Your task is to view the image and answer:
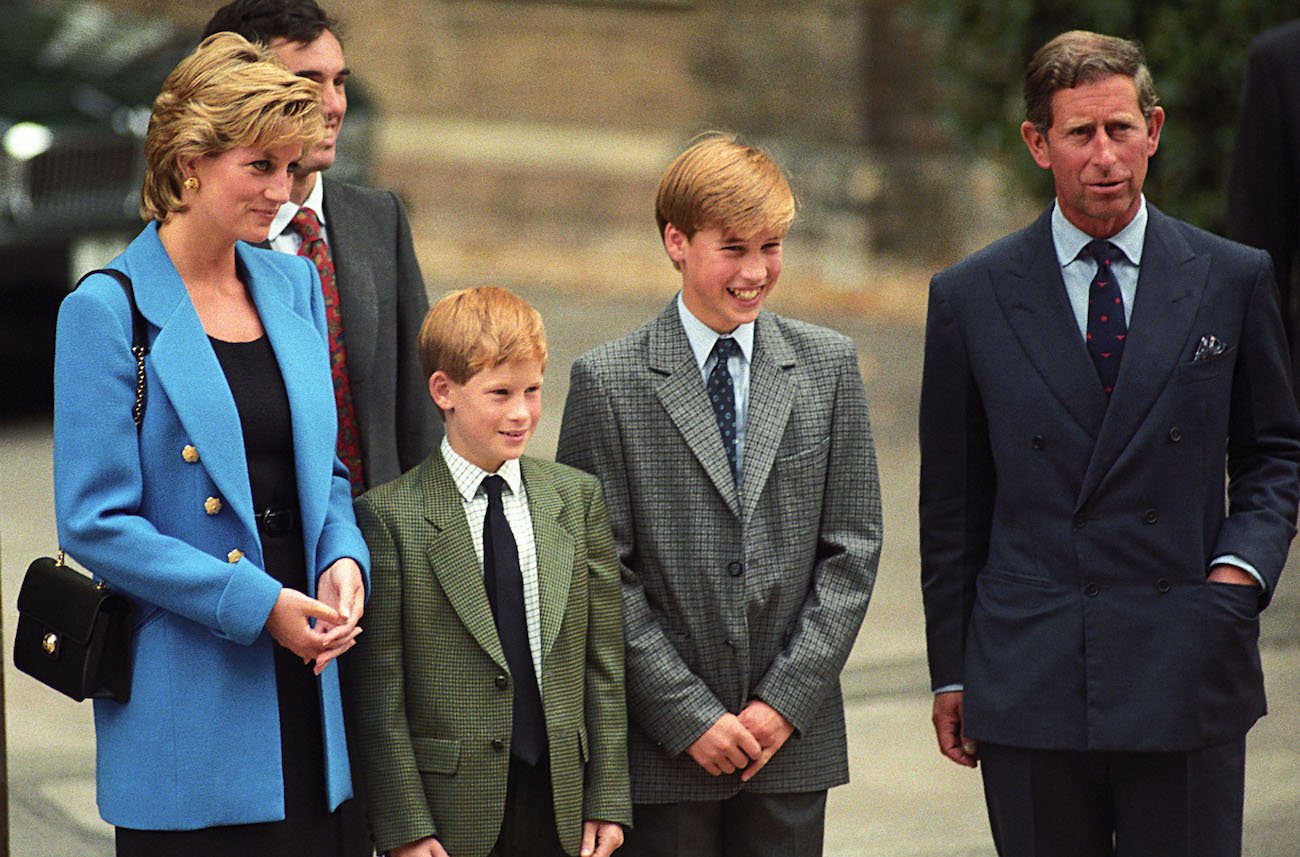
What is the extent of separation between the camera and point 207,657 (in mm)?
3289

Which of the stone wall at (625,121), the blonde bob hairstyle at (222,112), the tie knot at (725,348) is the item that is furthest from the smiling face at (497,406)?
the stone wall at (625,121)

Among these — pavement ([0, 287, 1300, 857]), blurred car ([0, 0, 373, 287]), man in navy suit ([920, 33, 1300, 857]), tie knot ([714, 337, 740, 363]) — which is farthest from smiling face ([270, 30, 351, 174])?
blurred car ([0, 0, 373, 287])

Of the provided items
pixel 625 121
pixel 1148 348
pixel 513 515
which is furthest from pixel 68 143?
pixel 625 121

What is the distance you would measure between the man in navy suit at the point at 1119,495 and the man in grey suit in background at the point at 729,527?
0.32 metres

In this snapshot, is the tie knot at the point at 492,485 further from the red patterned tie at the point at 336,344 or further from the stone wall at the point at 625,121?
the stone wall at the point at 625,121

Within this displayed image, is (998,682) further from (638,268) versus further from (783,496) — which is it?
(638,268)

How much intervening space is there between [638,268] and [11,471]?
7416 millimetres

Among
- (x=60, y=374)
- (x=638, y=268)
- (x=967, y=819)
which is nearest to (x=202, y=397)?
(x=60, y=374)

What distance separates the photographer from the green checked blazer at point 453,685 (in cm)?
345

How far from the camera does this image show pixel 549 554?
3.51 m

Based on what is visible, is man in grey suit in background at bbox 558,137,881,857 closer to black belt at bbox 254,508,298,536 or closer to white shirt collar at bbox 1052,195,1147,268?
white shirt collar at bbox 1052,195,1147,268

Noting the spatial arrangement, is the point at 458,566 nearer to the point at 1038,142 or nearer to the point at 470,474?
the point at 470,474

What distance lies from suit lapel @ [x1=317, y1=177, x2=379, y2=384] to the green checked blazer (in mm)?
553

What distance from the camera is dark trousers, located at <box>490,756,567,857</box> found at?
11.6 ft
